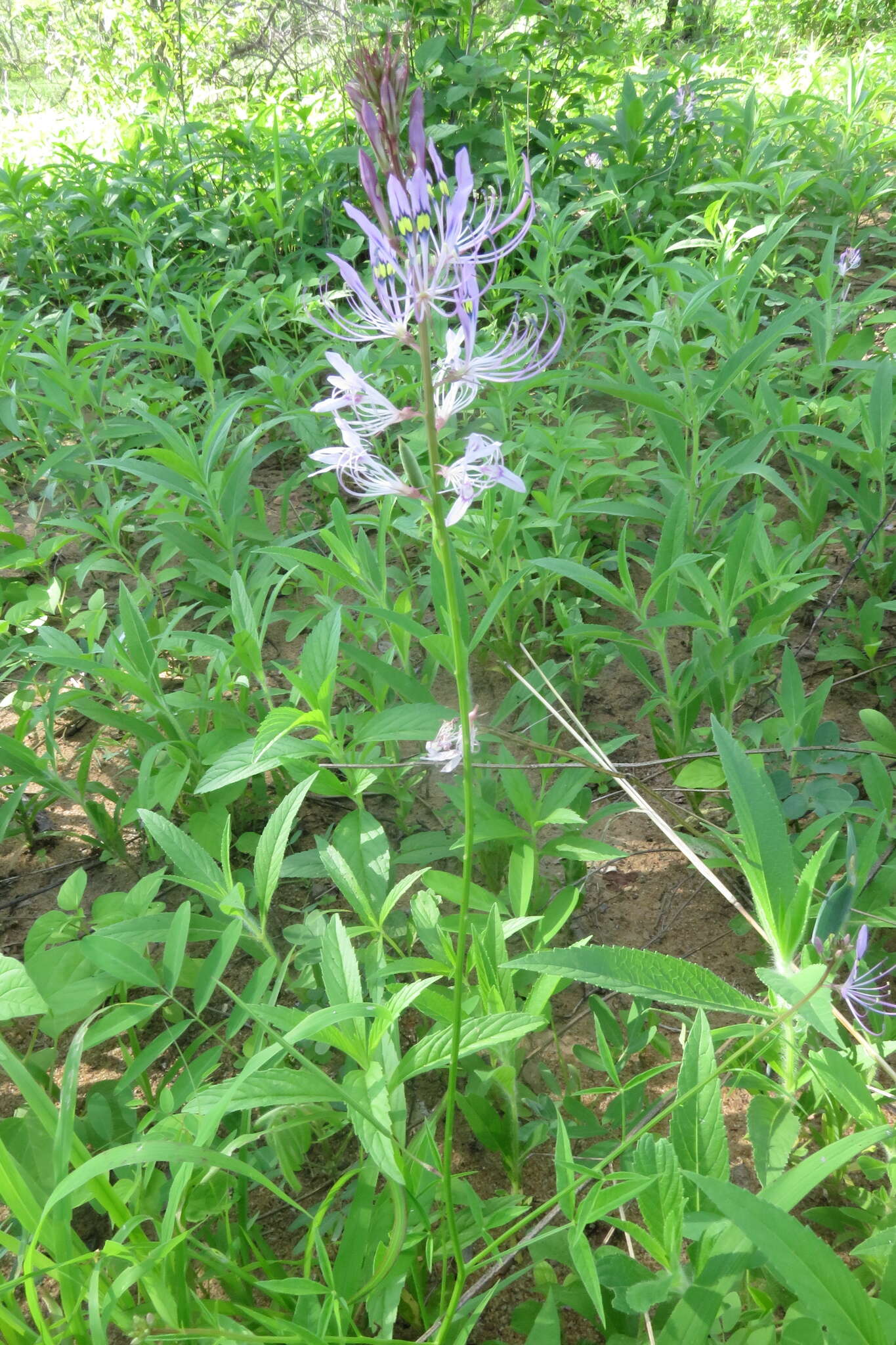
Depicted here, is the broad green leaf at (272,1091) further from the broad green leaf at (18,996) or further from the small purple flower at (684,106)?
the small purple flower at (684,106)

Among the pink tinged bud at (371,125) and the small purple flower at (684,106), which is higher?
the small purple flower at (684,106)

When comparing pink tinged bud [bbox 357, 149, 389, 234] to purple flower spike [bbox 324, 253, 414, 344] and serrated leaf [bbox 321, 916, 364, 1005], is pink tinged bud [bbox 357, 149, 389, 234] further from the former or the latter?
serrated leaf [bbox 321, 916, 364, 1005]

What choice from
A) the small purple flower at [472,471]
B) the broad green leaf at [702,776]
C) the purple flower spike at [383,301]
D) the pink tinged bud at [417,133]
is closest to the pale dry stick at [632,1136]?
the broad green leaf at [702,776]

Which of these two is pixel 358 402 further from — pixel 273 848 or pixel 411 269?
pixel 273 848

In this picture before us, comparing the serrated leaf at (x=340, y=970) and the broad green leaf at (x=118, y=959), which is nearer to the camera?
the serrated leaf at (x=340, y=970)

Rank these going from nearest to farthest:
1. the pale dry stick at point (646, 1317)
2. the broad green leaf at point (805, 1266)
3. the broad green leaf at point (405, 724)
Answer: the broad green leaf at point (805, 1266), the pale dry stick at point (646, 1317), the broad green leaf at point (405, 724)

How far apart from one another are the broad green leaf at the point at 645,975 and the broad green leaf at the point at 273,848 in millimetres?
526

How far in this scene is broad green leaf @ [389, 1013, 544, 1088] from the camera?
1147 mm

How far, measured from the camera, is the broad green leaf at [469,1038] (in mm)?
1147

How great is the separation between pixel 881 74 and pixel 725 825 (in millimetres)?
8056

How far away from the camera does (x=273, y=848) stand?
142 cm

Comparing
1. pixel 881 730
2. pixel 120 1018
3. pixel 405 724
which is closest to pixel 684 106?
pixel 881 730

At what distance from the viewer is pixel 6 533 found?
2.84 meters

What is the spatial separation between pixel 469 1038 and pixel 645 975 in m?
0.29
